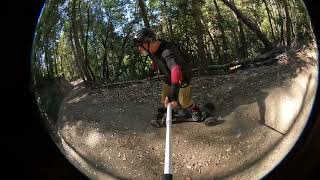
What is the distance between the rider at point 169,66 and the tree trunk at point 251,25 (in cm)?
16

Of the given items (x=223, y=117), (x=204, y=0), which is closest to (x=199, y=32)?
(x=204, y=0)

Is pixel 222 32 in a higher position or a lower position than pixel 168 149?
higher

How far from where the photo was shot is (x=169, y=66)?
1.98 meters

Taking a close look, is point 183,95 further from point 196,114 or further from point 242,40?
point 242,40

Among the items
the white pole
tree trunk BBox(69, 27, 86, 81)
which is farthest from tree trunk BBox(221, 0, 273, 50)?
tree trunk BBox(69, 27, 86, 81)

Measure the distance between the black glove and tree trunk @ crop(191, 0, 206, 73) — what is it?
0.08 meters

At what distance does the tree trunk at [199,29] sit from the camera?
1972 millimetres

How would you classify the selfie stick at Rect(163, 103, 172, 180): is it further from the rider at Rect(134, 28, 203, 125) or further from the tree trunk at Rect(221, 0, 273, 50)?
the tree trunk at Rect(221, 0, 273, 50)

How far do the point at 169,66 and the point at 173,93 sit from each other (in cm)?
7

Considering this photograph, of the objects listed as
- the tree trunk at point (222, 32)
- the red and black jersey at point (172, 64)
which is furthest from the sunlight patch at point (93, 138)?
the tree trunk at point (222, 32)

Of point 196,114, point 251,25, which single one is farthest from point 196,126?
point 251,25

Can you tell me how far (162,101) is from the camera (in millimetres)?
2006

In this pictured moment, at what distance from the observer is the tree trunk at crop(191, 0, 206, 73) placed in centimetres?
197

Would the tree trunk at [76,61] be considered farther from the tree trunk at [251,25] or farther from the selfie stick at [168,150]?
the tree trunk at [251,25]
